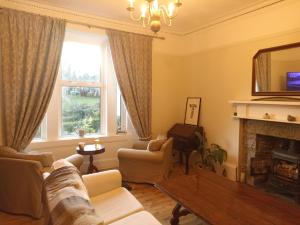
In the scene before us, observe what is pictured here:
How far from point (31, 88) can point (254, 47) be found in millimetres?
3444

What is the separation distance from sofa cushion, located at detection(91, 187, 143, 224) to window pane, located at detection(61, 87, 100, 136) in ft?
6.95

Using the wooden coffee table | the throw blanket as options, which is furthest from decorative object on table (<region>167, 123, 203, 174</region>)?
the throw blanket

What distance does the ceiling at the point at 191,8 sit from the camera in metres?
3.37

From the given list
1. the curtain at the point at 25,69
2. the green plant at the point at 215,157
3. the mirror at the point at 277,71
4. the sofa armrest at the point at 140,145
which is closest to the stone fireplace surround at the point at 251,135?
the green plant at the point at 215,157

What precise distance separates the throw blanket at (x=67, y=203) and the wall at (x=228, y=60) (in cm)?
305

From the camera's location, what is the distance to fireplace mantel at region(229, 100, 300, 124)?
2.96 metres

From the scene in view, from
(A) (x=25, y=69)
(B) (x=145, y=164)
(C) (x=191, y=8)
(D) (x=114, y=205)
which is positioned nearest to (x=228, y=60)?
(C) (x=191, y=8)

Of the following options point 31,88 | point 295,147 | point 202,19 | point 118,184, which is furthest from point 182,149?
point 31,88

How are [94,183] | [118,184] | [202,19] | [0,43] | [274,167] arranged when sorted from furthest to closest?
[202,19], [274,167], [0,43], [118,184], [94,183]

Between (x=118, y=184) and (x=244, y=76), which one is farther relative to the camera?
(x=244, y=76)

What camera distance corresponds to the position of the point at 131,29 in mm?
4266

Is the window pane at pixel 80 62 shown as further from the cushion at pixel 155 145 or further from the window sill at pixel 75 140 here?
the cushion at pixel 155 145

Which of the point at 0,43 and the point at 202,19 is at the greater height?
the point at 202,19

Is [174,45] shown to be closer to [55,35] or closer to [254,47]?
[254,47]
